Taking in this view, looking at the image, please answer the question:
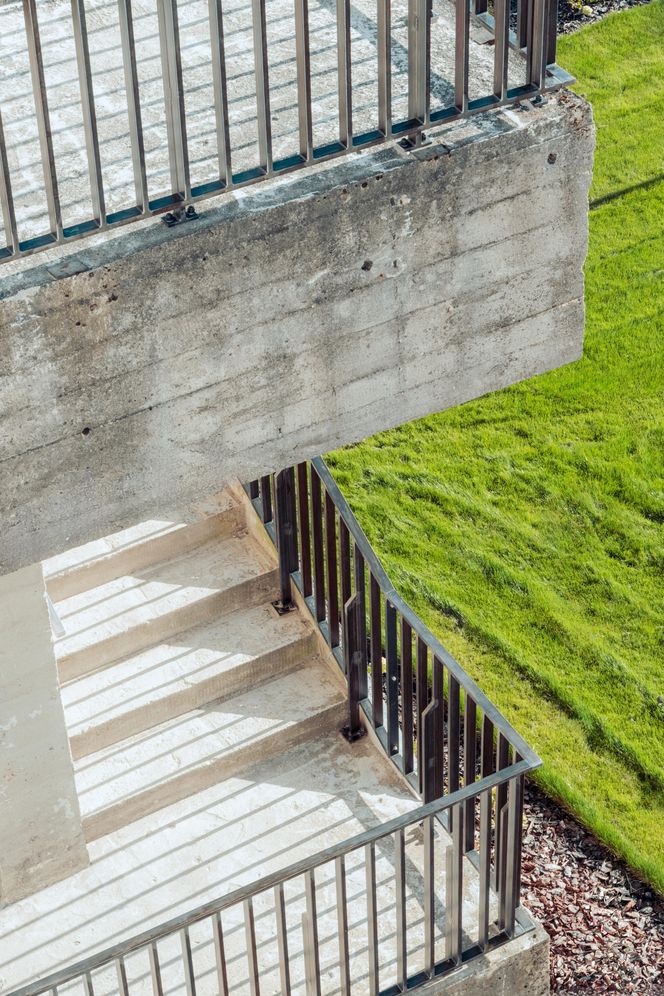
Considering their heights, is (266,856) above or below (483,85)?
below

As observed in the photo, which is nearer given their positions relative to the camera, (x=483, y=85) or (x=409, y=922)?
(x=483, y=85)

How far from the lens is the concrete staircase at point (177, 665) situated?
22.9 ft

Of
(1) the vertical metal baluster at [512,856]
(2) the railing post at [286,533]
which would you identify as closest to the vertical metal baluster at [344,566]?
(2) the railing post at [286,533]

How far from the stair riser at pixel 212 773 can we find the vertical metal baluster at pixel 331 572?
331 millimetres

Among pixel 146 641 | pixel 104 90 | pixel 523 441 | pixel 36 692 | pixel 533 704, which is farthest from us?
pixel 523 441

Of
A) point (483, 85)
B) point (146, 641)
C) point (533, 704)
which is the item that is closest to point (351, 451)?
point (533, 704)

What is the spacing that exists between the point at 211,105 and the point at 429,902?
2.91 m

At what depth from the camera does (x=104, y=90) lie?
528 cm

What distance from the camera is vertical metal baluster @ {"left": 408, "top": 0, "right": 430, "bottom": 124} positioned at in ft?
15.9

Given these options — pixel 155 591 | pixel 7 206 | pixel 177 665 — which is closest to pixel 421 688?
pixel 177 665

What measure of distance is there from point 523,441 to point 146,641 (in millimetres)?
3721

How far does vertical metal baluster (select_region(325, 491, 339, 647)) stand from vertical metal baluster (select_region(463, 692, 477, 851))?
1076 millimetres

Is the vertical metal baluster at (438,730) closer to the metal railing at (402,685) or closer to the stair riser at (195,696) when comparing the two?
the metal railing at (402,685)

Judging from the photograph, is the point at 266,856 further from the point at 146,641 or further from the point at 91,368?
the point at 91,368
